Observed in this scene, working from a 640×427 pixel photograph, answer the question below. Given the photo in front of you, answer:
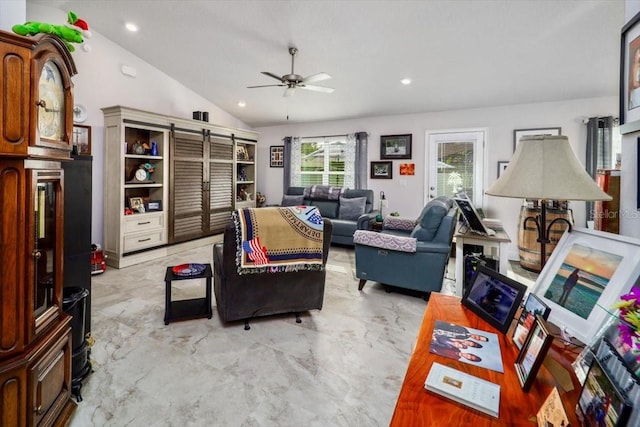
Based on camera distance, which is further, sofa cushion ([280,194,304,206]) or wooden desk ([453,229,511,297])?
sofa cushion ([280,194,304,206])

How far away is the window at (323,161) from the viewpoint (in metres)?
6.35

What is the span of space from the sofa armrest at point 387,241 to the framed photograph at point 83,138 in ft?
11.8

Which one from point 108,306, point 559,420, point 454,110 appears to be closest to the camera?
point 559,420

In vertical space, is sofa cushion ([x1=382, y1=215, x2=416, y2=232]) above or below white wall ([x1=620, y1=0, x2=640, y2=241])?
below

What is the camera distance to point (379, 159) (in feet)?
19.8

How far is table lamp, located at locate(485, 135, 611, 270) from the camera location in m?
1.11

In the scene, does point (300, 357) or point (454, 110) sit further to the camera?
point (454, 110)

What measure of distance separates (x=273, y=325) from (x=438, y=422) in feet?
6.97

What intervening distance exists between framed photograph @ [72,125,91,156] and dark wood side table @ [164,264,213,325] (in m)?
2.49

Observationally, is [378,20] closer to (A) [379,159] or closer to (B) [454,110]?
(B) [454,110]

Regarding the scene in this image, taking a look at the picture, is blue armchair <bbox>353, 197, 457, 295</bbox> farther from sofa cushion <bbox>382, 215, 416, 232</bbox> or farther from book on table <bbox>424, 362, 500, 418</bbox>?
book on table <bbox>424, 362, 500, 418</bbox>

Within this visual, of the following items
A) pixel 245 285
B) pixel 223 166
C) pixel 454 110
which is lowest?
pixel 245 285

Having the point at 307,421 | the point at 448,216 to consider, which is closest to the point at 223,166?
the point at 448,216

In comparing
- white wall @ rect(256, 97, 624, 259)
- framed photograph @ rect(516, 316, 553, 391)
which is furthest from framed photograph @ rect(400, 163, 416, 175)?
framed photograph @ rect(516, 316, 553, 391)
